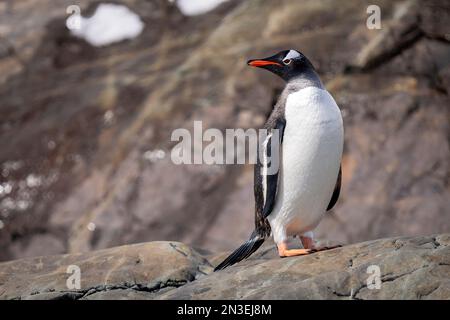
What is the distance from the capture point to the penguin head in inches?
209

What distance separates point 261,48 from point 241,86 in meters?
0.63

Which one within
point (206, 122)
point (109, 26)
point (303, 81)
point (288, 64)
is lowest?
point (206, 122)

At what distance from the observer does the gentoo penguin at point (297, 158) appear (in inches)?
202

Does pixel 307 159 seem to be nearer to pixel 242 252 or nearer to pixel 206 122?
pixel 242 252

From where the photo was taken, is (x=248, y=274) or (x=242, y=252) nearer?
(x=248, y=274)

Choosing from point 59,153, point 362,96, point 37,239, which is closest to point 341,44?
point 362,96

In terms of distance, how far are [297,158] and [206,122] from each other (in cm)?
478

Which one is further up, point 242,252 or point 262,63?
point 262,63

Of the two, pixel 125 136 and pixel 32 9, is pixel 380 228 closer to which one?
pixel 125 136

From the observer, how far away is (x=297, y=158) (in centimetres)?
520

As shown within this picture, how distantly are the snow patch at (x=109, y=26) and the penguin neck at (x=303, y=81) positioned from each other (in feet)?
22.0

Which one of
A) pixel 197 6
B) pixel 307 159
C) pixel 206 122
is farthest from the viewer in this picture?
pixel 197 6

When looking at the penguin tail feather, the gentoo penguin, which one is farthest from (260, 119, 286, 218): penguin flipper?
the penguin tail feather

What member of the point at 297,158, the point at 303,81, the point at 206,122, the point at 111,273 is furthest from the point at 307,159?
the point at 206,122
